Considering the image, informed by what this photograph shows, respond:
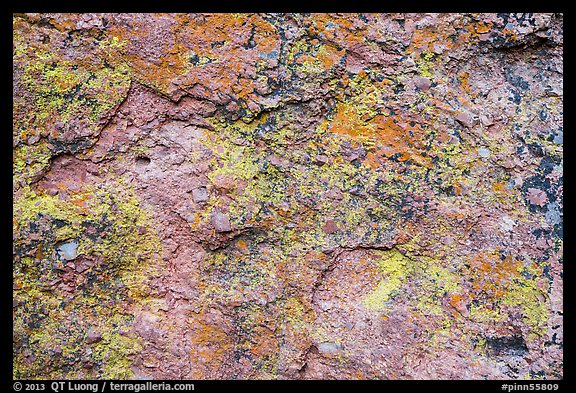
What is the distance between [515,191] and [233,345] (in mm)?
661

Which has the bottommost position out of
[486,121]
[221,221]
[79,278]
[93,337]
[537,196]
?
[93,337]

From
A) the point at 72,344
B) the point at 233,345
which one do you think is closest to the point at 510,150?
the point at 233,345

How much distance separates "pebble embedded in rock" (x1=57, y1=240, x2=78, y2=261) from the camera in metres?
0.92

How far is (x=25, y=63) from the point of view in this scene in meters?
0.91

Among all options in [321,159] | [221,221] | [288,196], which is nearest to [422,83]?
[321,159]

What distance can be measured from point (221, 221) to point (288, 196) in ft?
0.49

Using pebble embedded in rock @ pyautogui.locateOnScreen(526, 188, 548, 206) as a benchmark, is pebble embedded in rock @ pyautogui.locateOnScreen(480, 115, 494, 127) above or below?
above

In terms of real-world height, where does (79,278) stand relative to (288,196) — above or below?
below

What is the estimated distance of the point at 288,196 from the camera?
3.05ft

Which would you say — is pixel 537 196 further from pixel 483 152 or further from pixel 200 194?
pixel 200 194

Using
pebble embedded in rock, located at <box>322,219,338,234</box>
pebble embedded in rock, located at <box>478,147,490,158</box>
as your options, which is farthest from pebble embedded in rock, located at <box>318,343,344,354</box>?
pebble embedded in rock, located at <box>478,147,490,158</box>

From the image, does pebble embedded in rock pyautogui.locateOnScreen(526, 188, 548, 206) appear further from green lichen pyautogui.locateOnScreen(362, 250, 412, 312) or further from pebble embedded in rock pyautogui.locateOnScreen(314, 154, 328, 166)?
pebble embedded in rock pyautogui.locateOnScreen(314, 154, 328, 166)

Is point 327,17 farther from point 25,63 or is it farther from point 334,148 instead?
point 25,63

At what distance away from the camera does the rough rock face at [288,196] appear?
0.90 metres
